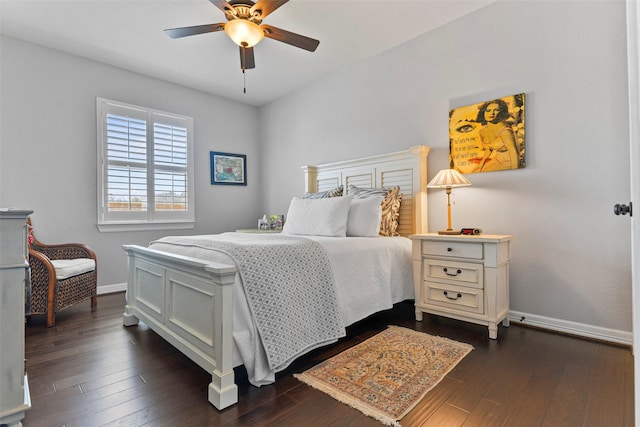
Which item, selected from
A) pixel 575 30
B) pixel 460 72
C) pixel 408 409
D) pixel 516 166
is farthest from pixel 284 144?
pixel 408 409

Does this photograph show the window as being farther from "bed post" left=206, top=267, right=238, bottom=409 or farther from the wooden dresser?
"bed post" left=206, top=267, right=238, bottom=409

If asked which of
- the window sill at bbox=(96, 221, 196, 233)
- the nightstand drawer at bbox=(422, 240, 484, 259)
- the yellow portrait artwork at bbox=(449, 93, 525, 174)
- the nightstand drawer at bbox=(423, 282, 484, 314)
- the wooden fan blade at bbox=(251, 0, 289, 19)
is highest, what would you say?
the wooden fan blade at bbox=(251, 0, 289, 19)

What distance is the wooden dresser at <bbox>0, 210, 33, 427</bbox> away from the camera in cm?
125

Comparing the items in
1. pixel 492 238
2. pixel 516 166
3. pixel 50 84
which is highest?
pixel 50 84

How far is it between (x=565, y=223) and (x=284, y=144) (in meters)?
3.61

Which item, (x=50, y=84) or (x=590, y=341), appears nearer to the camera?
(x=590, y=341)

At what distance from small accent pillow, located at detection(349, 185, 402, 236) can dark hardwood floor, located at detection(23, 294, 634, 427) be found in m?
1.06

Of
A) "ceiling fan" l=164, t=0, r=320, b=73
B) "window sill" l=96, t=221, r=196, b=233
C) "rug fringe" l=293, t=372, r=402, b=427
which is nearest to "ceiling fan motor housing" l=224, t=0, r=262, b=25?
"ceiling fan" l=164, t=0, r=320, b=73

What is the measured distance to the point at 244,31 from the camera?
2271 millimetres

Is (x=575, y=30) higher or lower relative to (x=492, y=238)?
higher

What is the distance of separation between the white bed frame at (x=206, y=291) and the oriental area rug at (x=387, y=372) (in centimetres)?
48

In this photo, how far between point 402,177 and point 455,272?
3.89 ft

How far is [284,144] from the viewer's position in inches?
189

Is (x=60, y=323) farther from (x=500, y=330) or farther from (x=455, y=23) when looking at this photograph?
(x=455, y=23)
